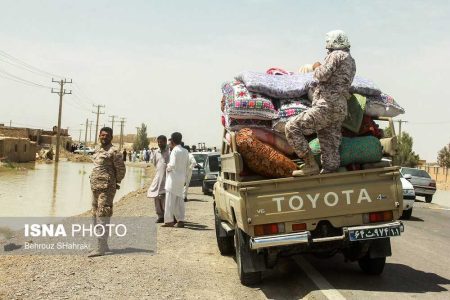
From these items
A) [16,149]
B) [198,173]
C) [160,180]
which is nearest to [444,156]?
[16,149]

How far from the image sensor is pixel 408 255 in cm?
882

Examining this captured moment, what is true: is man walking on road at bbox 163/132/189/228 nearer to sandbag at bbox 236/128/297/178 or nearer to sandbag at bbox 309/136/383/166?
sandbag at bbox 236/128/297/178

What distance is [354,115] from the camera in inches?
262

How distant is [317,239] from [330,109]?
4.82 ft

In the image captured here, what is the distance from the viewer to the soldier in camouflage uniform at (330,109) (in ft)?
20.6

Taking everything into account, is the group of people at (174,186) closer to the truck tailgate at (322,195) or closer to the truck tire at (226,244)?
the truck tire at (226,244)

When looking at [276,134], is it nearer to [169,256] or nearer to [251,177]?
[251,177]

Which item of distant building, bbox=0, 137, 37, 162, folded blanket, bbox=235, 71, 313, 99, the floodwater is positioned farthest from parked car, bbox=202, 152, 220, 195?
distant building, bbox=0, 137, 37, 162

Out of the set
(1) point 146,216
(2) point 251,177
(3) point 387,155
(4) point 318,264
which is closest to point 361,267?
(4) point 318,264

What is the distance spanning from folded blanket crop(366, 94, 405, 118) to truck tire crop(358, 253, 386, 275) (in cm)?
174

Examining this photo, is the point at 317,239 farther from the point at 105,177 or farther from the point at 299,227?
the point at 105,177

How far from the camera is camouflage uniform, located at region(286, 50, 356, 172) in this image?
248 inches

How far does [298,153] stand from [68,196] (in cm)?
2139

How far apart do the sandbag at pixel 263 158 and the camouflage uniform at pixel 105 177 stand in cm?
248
